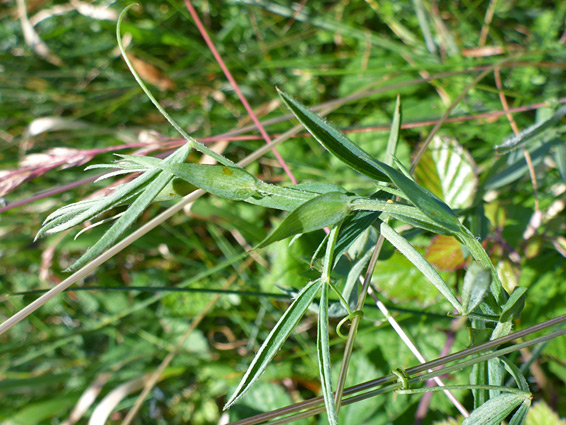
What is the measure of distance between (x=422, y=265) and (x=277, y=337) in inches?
7.6

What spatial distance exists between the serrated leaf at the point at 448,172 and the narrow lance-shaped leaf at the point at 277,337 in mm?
654

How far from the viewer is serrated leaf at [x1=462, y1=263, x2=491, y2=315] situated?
461 millimetres

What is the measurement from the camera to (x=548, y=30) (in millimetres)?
1342

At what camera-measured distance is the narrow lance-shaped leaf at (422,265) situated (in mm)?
533

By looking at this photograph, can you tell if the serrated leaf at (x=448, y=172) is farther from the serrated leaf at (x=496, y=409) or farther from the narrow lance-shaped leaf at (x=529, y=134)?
the serrated leaf at (x=496, y=409)

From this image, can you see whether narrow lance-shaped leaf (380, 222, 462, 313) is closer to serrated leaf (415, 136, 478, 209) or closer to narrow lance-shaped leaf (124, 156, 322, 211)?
narrow lance-shaped leaf (124, 156, 322, 211)

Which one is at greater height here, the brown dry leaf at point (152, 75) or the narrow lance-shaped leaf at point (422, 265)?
the narrow lance-shaped leaf at point (422, 265)

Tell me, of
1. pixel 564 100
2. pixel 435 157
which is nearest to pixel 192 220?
pixel 435 157

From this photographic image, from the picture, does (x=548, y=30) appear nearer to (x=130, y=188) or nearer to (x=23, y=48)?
(x=130, y=188)

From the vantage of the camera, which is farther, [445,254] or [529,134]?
[445,254]

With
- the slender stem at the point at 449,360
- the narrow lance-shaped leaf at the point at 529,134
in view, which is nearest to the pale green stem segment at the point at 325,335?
the slender stem at the point at 449,360

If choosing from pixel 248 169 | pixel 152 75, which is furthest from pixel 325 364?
pixel 152 75

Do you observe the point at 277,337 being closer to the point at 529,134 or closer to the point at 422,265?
the point at 422,265

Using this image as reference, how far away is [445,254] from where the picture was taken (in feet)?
3.38
